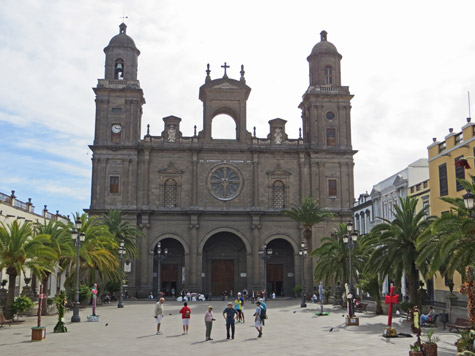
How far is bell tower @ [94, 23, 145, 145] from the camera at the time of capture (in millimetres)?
58656

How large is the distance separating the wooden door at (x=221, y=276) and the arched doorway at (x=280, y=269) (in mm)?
4198

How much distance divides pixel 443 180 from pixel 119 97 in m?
36.8

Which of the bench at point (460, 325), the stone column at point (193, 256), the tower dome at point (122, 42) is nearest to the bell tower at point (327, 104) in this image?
the stone column at point (193, 256)

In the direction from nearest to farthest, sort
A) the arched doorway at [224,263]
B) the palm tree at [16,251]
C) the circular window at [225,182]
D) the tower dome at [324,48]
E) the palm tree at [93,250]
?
the palm tree at [16,251], the palm tree at [93,250], the circular window at [225,182], the arched doorway at [224,263], the tower dome at [324,48]

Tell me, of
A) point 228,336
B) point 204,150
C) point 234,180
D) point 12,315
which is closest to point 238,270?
point 234,180

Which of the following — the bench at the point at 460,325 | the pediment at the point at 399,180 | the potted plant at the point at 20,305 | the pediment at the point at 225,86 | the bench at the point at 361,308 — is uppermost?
the pediment at the point at 225,86

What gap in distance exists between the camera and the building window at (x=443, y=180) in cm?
3650

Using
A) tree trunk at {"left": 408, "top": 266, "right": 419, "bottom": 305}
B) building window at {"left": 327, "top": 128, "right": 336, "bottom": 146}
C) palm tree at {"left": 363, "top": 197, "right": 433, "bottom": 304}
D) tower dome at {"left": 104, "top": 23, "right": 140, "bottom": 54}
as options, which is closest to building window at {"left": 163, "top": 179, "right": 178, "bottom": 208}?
tower dome at {"left": 104, "top": 23, "right": 140, "bottom": 54}

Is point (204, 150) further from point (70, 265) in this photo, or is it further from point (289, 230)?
point (70, 265)

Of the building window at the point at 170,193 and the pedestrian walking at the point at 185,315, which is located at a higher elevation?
the building window at the point at 170,193

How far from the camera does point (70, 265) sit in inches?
1549

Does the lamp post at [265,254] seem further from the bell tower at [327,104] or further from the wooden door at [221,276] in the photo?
the bell tower at [327,104]

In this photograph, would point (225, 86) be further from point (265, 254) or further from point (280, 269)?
point (280, 269)

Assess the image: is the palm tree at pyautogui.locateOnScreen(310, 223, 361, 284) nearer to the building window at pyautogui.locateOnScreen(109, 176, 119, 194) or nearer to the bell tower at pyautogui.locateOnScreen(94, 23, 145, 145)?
the building window at pyautogui.locateOnScreen(109, 176, 119, 194)
